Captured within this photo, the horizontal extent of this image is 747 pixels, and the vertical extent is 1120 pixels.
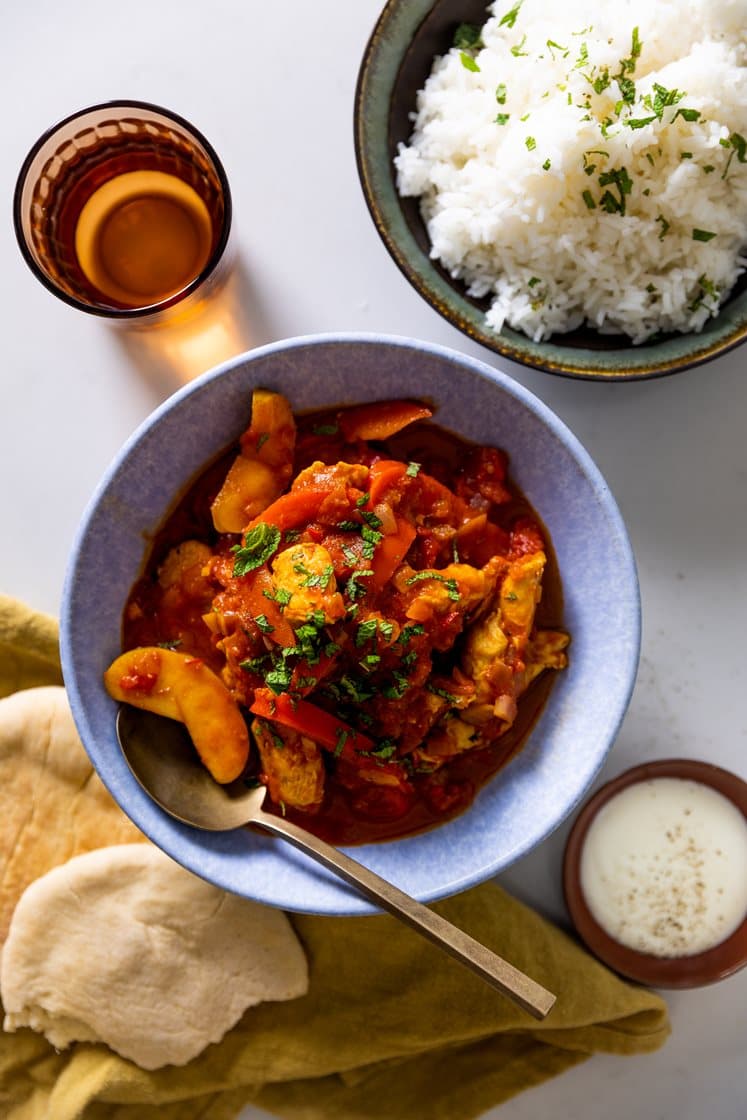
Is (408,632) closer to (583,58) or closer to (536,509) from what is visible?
(536,509)

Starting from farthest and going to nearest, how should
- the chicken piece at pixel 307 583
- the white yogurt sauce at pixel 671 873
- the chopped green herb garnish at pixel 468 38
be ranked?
the white yogurt sauce at pixel 671 873 < the chopped green herb garnish at pixel 468 38 < the chicken piece at pixel 307 583

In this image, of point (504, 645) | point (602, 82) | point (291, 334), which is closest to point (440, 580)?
point (504, 645)

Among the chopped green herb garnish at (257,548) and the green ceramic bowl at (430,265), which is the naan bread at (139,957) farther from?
the green ceramic bowl at (430,265)

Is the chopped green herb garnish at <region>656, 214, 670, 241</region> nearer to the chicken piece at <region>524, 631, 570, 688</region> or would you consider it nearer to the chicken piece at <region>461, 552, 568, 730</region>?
the chicken piece at <region>461, 552, 568, 730</region>

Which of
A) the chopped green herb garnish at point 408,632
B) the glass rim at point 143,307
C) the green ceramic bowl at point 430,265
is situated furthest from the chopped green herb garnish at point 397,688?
the glass rim at point 143,307

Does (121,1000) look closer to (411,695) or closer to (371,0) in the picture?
(411,695)

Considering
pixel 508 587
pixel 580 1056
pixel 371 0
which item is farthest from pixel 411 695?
pixel 371 0
